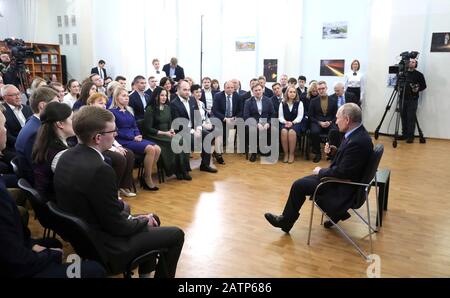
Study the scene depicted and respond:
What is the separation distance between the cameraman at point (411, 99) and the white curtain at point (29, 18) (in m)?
11.2

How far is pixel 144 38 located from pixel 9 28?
4.48 m

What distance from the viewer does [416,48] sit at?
8.53 meters

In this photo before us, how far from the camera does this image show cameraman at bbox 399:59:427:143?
27.0ft

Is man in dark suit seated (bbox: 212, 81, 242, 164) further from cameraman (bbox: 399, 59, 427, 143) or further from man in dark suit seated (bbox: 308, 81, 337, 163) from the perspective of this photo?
cameraman (bbox: 399, 59, 427, 143)

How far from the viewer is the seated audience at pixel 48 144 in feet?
8.46

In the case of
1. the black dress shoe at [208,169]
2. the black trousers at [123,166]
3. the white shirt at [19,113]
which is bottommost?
the black dress shoe at [208,169]

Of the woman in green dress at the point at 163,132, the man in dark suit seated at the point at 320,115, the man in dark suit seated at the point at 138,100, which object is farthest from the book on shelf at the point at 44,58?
the man in dark suit seated at the point at 320,115

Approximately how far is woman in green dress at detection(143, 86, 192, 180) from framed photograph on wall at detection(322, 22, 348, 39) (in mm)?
5996

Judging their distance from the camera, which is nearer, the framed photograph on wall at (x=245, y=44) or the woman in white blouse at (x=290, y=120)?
the woman in white blouse at (x=290, y=120)

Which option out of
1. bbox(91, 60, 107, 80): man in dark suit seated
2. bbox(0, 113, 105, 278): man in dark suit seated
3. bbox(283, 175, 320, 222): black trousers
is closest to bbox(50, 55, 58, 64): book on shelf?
bbox(91, 60, 107, 80): man in dark suit seated

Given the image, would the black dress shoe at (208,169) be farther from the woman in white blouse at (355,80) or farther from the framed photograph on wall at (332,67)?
the framed photograph on wall at (332,67)

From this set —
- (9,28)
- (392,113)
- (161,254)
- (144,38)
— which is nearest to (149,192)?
(161,254)

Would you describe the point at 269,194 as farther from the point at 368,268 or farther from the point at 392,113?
the point at 392,113

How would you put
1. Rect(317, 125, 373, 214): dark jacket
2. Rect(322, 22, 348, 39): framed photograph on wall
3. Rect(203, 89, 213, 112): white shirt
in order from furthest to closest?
Rect(322, 22, 348, 39): framed photograph on wall
Rect(203, 89, 213, 112): white shirt
Rect(317, 125, 373, 214): dark jacket
